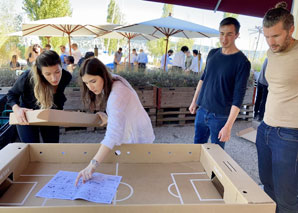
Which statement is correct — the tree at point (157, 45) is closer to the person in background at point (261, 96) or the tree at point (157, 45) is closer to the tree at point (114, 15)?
the tree at point (114, 15)

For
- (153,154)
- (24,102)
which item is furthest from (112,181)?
(24,102)

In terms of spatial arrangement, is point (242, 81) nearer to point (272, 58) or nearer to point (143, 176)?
point (272, 58)

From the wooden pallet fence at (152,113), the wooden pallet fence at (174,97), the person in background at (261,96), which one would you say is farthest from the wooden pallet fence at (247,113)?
the wooden pallet fence at (152,113)

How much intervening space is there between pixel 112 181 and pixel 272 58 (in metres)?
1.25

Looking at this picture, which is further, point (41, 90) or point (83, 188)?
point (41, 90)

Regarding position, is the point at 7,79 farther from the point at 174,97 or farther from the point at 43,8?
the point at 43,8

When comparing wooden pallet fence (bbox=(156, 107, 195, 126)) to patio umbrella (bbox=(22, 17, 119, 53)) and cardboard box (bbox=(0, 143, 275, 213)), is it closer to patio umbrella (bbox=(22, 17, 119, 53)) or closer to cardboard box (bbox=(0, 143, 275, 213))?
cardboard box (bbox=(0, 143, 275, 213))

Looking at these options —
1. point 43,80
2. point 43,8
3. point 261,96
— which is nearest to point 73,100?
point 43,80

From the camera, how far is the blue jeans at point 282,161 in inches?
54.4

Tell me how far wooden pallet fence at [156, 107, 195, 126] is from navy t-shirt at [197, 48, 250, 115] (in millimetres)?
2449

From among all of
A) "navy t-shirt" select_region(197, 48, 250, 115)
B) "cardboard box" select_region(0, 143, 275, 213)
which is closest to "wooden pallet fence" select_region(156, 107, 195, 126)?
"navy t-shirt" select_region(197, 48, 250, 115)

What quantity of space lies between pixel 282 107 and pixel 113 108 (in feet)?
3.36

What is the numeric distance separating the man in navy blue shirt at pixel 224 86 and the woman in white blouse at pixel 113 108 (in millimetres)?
653

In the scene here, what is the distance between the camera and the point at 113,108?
129 cm
